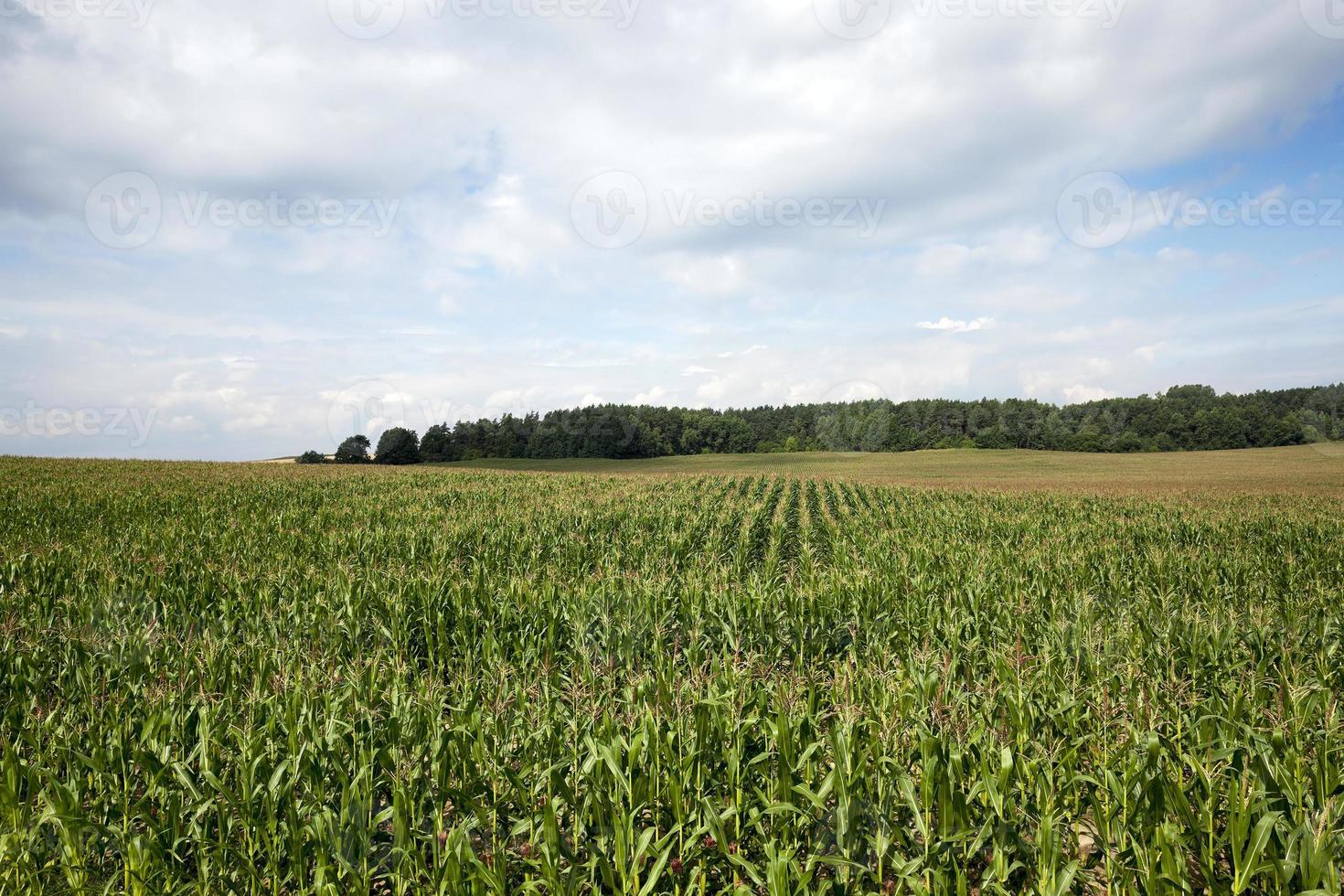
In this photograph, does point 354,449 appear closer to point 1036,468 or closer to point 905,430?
point 1036,468

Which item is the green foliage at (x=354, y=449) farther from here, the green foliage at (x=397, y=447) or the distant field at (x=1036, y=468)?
the distant field at (x=1036, y=468)

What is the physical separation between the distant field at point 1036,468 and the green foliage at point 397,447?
1915 cm

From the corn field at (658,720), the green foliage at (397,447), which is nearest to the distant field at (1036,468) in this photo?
the green foliage at (397,447)

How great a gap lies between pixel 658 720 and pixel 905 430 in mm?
129747

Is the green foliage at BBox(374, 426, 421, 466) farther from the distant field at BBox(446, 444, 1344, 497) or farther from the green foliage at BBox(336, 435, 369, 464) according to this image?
the distant field at BBox(446, 444, 1344, 497)

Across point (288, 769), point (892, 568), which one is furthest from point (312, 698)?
point (892, 568)

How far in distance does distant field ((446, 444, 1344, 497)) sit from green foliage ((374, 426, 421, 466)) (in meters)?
19.2

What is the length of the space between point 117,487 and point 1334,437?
16225 cm

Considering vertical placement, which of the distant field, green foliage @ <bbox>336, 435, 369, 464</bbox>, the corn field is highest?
green foliage @ <bbox>336, 435, 369, 464</bbox>

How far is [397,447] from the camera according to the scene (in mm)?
98750

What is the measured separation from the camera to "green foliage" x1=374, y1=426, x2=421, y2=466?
97.5 meters

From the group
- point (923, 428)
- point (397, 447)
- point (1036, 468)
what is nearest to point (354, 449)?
point (397, 447)

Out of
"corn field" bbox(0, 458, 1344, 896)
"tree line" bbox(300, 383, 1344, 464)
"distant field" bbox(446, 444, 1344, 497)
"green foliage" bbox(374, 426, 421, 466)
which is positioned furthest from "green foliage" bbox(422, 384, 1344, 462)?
"corn field" bbox(0, 458, 1344, 896)

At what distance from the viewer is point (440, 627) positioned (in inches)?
359
